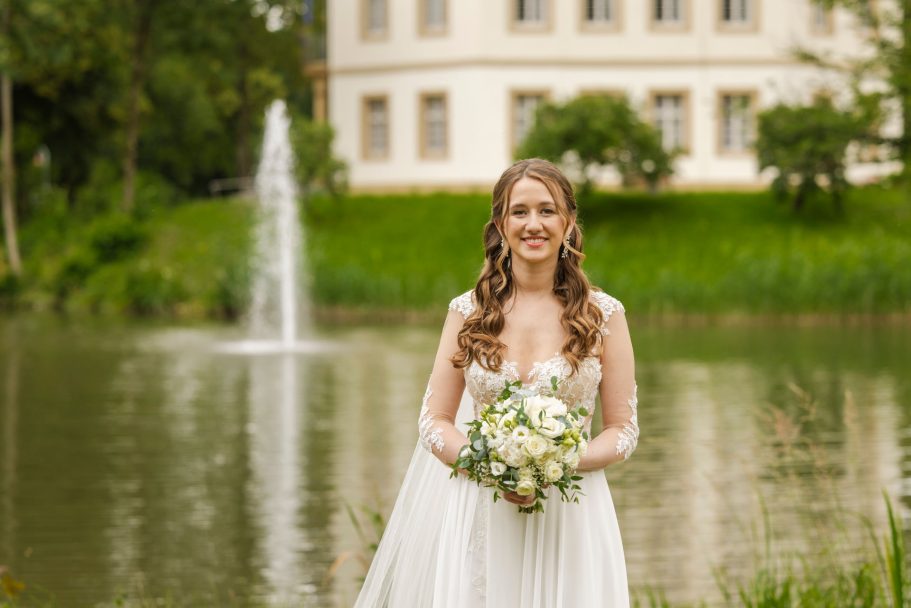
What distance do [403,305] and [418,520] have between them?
94.5ft

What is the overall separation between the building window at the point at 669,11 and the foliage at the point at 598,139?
10045 mm

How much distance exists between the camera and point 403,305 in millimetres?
34031

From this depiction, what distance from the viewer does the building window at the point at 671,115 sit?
168 ft

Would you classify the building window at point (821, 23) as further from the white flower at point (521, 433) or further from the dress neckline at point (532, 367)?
the white flower at point (521, 433)

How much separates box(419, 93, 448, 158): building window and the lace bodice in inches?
1834

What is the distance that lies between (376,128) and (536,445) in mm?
48470

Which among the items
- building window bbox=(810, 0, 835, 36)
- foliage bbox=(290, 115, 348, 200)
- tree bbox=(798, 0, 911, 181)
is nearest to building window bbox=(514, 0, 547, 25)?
building window bbox=(810, 0, 835, 36)

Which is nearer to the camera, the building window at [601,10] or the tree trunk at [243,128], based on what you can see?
the building window at [601,10]

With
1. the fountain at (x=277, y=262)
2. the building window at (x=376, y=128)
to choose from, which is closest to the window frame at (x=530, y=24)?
the building window at (x=376, y=128)

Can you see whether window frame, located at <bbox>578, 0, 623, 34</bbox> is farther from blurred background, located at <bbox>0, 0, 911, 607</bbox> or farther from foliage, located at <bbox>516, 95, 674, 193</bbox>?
foliage, located at <bbox>516, 95, 674, 193</bbox>

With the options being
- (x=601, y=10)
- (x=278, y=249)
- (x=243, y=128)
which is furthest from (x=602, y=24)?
(x=278, y=249)

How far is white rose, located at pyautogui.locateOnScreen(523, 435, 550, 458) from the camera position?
4.49 m

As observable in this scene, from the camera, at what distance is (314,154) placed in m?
43.7

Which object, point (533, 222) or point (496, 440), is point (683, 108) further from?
point (496, 440)
